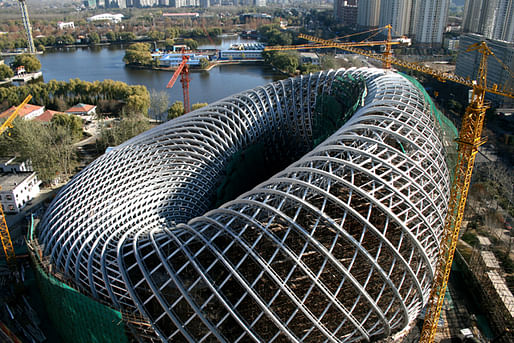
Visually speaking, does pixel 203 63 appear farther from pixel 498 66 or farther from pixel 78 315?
pixel 78 315

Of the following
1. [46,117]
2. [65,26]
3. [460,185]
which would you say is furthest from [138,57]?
[460,185]

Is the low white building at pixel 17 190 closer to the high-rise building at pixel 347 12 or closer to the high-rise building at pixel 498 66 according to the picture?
the high-rise building at pixel 498 66

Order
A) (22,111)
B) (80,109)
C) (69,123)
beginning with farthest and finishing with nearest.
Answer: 1. (80,109)
2. (22,111)
3. (69,123)

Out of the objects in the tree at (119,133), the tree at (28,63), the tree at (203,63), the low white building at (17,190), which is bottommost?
the low white building at (17,190)

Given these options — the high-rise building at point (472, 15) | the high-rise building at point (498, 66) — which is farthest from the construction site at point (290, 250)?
the high-rise building at point (472, 15)

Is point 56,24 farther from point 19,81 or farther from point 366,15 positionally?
point 366,15

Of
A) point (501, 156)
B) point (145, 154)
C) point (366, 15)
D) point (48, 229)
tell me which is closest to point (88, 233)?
point (48, 229)

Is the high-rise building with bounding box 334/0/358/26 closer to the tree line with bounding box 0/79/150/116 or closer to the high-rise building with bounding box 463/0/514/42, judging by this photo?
the high-rise building with bounding box 463/0/514/42
